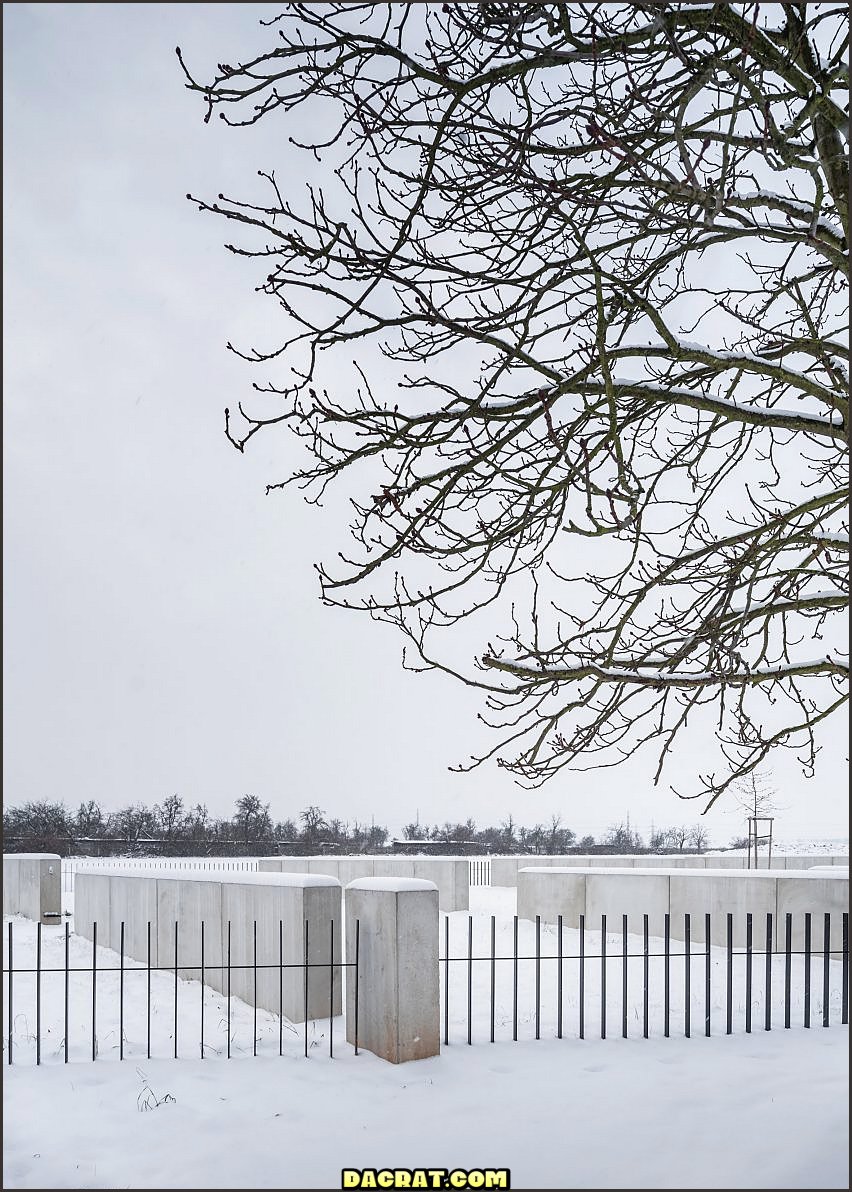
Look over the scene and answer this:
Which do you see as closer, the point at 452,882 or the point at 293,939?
the point at 293,939

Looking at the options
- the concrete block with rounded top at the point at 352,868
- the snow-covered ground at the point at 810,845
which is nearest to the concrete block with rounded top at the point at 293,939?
the concrete block with rounded top at the point at 352,868

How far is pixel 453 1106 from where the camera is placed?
5508 mm

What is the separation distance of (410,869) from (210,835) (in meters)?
16.4

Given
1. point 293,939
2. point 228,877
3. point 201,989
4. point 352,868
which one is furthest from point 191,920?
point 352,868

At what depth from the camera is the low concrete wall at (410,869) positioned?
56.5 feet

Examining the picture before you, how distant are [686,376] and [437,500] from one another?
1898mm

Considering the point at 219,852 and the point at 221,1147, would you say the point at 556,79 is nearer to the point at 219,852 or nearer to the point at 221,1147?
the point at 221,1147

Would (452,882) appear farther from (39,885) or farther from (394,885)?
(394,885)

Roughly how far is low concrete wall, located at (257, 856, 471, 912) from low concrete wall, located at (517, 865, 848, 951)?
8.18ft

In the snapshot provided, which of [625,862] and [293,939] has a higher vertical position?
[293,939]

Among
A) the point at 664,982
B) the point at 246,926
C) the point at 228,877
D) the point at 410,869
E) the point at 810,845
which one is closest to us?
the point at 664,982

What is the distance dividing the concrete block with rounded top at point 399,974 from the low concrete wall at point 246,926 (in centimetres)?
33

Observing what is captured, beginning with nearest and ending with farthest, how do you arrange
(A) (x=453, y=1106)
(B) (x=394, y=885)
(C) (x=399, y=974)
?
(A) (x=453, y=1106) < (C) (x=399, y=974) < (B) (x=394, y=885)

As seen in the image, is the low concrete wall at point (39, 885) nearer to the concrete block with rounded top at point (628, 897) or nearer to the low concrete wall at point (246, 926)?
the low concrete wall at point (246, 926)
